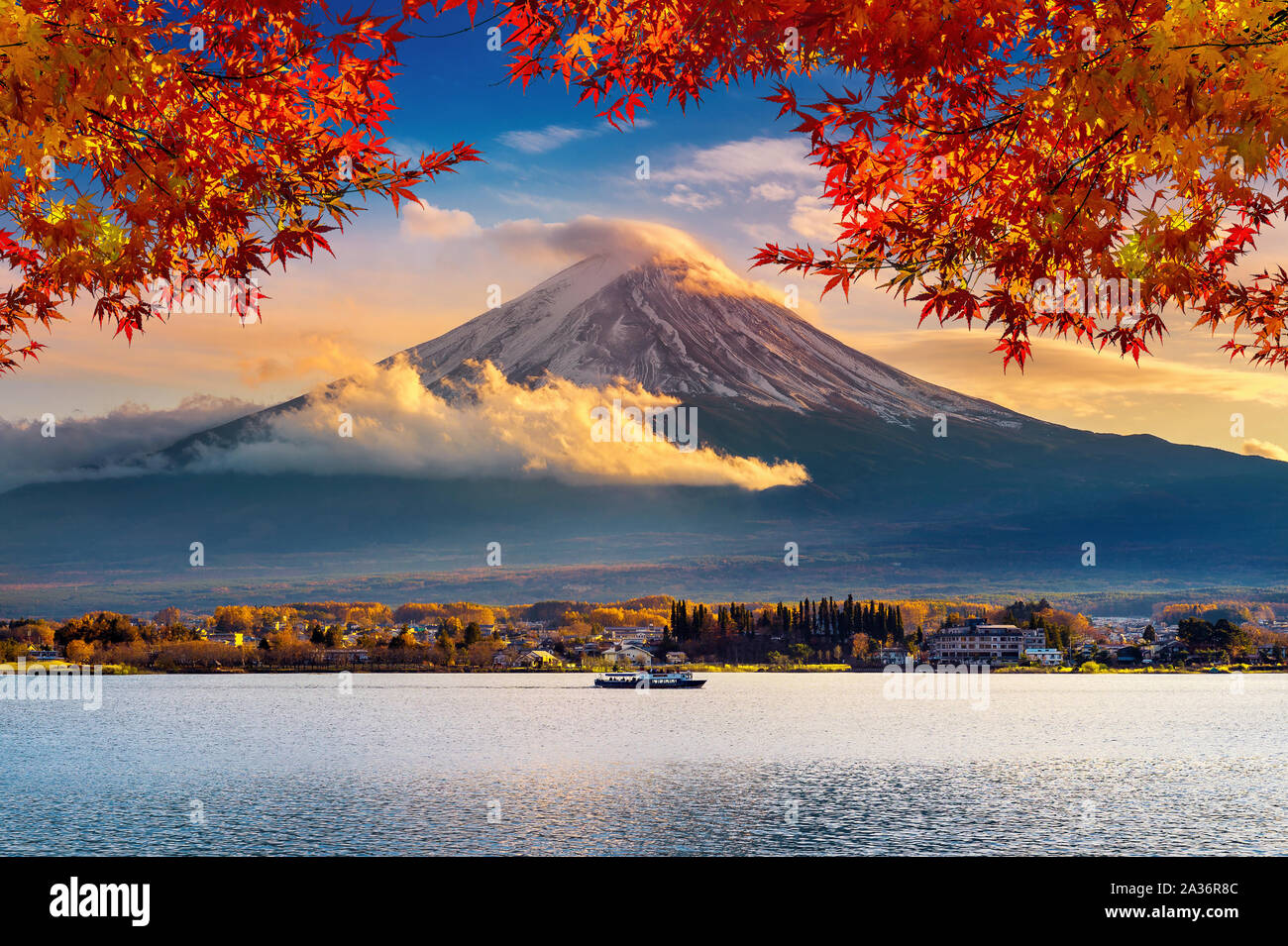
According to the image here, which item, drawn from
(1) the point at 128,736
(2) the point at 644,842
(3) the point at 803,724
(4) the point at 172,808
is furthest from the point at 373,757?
(3) the point at 803,724

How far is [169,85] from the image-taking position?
730cm

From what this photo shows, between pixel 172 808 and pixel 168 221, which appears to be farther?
pixel 172 808

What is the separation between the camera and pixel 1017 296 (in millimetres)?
8125

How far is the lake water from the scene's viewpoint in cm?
4894

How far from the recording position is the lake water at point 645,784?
4894 centimetres

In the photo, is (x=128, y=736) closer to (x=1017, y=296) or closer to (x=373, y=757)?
(x=373, y=757)

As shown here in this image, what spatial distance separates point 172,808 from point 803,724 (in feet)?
268

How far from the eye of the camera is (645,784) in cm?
7088
